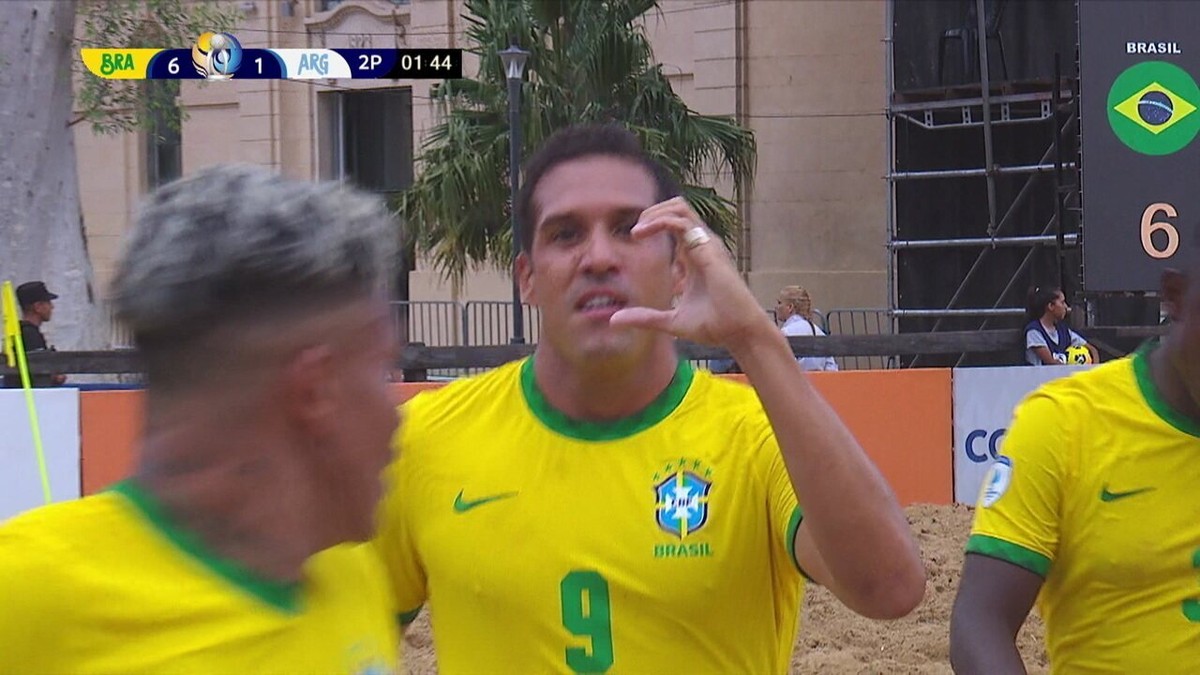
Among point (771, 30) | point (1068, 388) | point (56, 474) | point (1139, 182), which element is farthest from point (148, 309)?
point (771, 30)

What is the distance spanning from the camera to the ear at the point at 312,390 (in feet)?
5.44

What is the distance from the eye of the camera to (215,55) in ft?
67.7

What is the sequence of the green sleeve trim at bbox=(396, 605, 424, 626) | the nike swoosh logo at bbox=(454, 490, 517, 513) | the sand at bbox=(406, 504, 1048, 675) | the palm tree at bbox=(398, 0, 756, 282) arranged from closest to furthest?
the nike swoosh logo at bbox=(454, 490, 517, 513), the green sleeve trim at bbox=(396, 605, 424, 626), the sand at bbox=(406, 504, 1048, 675), the palm tree at bbox=(398, 0, 756, 282)

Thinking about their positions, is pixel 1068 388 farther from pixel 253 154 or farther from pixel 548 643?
pixel 253 154

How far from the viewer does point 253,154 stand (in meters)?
25.9

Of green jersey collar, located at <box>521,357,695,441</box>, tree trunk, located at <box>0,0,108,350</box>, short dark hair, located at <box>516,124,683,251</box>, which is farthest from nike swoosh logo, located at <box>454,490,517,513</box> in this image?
tree trunk, located at <box>0,0,108,350</box>

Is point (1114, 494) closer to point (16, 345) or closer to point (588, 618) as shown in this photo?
point (588, 618)

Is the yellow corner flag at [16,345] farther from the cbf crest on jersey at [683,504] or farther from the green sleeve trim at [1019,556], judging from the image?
the green sleeve trim at [1019,556]

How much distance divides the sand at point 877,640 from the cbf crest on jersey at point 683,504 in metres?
4.30

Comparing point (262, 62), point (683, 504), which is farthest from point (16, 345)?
point (262, 62)

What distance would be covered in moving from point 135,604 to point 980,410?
921 cm

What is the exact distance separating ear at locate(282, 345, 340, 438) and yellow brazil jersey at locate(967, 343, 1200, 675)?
5.35ft

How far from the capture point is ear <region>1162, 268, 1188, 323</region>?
2906 millimetres

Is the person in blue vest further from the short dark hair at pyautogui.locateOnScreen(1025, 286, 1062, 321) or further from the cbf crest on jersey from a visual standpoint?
the cbf crest on jersey
